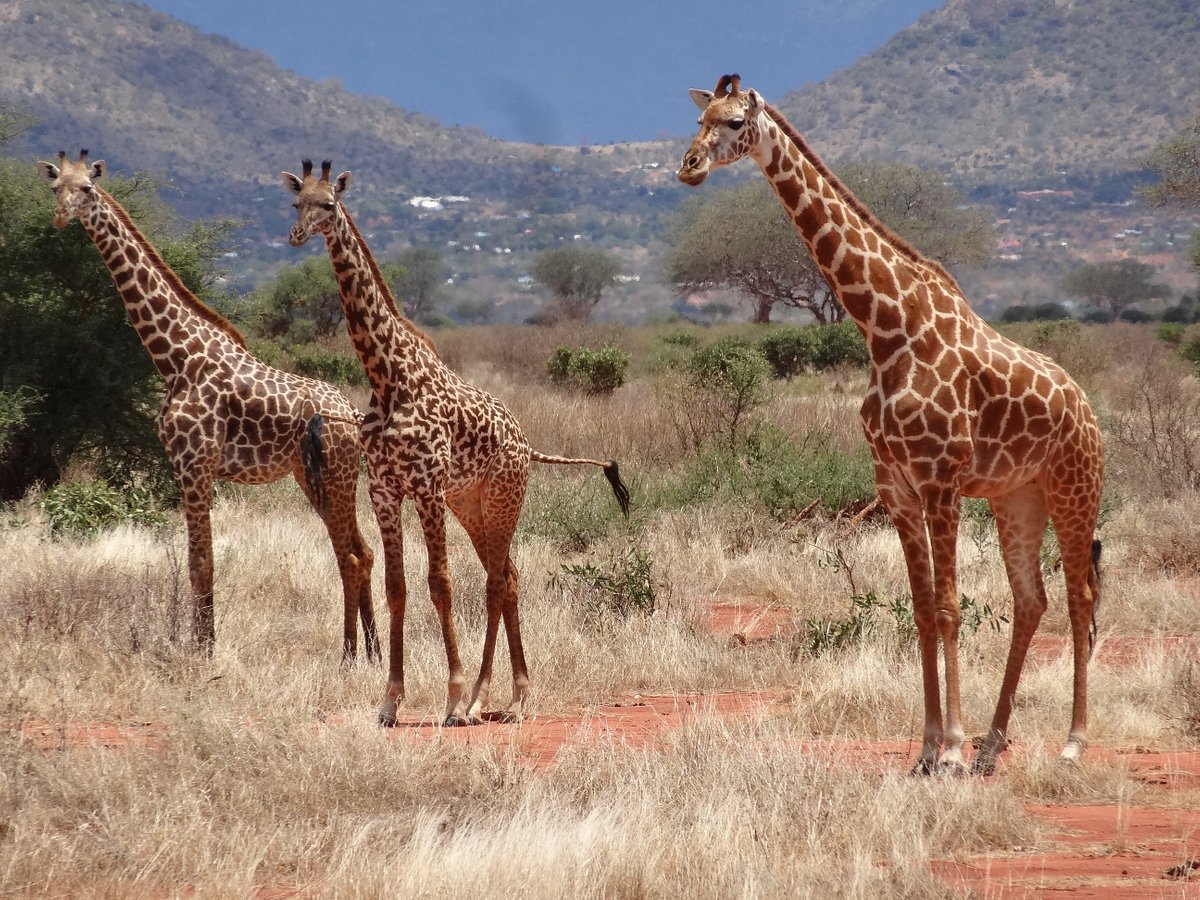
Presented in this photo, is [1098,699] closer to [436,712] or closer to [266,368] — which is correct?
[436,712]

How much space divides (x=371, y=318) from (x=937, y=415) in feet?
10.2

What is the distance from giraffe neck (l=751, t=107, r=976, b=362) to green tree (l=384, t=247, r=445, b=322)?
57.1 meters

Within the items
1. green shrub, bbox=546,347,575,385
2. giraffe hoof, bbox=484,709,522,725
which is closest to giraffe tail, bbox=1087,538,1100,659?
giraffe hoof, bbox=484,709,522,725

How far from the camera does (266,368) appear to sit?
975 centimetres

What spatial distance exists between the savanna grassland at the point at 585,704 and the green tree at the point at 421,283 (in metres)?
51.0

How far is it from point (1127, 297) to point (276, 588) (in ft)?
200

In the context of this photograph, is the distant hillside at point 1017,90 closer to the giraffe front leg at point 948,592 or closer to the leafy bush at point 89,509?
the leafy bush at point 89,509

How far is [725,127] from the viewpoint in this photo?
6367mm

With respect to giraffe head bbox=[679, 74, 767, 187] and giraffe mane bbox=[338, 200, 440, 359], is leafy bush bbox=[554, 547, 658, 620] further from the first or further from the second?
giraffe head bbox=[679, 74, 767, 187]

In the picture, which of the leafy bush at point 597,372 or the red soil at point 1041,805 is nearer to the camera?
the red soil at point 1041,805

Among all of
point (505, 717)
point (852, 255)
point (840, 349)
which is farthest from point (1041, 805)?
point (840, 349)

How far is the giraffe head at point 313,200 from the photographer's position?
7.57 metres

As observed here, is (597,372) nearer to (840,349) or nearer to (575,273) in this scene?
(840,349)

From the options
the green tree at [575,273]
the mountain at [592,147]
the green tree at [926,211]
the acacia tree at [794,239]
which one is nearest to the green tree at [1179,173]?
the acacia tree at [794,239]
